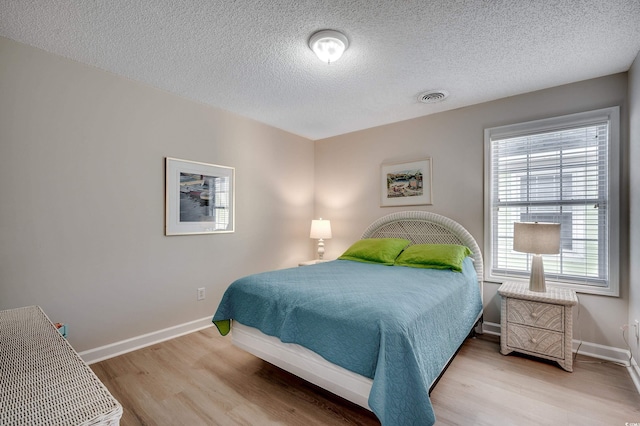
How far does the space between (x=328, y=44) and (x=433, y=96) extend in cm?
145

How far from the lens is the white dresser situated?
76 cm

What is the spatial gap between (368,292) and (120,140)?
253 centimetres

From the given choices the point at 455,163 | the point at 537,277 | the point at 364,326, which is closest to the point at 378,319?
the point at 364,326

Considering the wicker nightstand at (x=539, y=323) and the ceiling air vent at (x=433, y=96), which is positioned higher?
the ceiling air vent at (x=433, y=96)

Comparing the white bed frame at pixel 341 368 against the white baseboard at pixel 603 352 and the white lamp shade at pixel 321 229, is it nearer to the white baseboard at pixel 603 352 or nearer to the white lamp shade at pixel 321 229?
the white lamp shade at pixel 321 229

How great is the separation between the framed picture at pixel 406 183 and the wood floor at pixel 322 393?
1828 millimetres

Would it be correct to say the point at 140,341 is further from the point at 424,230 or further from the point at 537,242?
the point at 537,242

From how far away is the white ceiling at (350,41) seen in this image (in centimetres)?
181

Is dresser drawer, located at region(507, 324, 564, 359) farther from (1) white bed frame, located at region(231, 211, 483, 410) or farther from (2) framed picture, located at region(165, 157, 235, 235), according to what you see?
(2) framed picture, located at region(165, 157, 235, 235)

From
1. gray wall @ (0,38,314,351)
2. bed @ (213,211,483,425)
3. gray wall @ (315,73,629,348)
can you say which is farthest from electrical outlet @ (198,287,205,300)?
gray wall @ (315,73,629,348)

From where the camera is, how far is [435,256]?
2936 mm

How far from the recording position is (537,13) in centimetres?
184

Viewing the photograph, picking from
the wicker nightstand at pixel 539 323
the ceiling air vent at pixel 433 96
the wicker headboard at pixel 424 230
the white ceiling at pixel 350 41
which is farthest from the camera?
the wicker headboard at pixel 424 230

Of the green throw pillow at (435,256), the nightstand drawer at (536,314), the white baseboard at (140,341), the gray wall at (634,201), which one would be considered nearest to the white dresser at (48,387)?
the white baseboard at (140,341)
